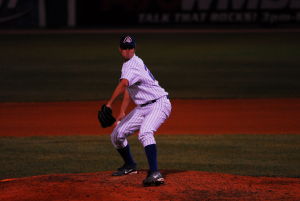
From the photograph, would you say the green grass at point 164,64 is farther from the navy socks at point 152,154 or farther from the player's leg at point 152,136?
the navy socks at point 152,154

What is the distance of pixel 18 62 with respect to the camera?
24391 millimetres

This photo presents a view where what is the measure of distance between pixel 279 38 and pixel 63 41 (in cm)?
1012

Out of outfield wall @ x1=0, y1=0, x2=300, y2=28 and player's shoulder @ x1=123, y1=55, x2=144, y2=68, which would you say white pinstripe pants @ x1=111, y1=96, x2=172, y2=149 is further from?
outfield wall @ x1=0, y1=0, x2=300, y2=28

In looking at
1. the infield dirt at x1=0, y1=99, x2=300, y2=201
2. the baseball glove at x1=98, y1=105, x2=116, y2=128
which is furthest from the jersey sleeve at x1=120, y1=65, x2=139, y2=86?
the infield dirt at x1=0, y1=99, x2=300, y2=201

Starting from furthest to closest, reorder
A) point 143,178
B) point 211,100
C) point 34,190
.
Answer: point 211,100, point 143,178, point 34,190

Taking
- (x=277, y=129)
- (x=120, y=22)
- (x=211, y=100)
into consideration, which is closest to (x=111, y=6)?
(x=120, y=22)

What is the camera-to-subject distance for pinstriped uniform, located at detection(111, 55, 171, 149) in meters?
7.55

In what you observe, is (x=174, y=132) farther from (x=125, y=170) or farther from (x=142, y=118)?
(x=142, y=118)

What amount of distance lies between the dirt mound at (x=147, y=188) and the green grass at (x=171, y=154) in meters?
1.13

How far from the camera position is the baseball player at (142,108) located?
7523mm

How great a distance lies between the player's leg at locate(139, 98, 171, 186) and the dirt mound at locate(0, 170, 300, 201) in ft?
0.35

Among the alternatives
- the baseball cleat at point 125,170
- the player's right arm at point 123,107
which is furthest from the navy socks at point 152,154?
the baseball cleat at point 125,170

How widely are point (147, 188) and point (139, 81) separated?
116 cm

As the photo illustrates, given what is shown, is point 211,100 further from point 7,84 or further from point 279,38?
point 279,38
